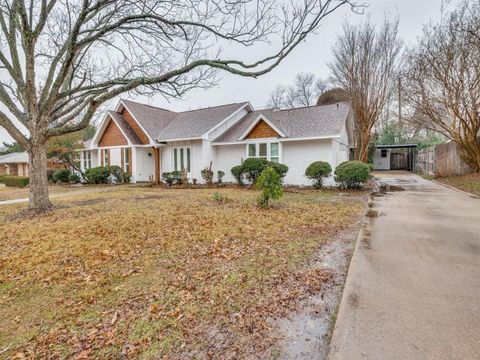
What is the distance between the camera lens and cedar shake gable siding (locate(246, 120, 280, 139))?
1555 cm

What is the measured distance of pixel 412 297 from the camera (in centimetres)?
308

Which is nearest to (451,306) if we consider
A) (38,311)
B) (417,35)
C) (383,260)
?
(383,260)

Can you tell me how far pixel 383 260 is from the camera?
4227 millimetres

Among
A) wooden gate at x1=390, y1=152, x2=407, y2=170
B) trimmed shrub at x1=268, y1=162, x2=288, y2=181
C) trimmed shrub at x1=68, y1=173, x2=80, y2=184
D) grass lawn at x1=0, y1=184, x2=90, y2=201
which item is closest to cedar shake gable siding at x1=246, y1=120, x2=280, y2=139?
trimmed shrub at x1=268, y1=162, x2=288, y2=181

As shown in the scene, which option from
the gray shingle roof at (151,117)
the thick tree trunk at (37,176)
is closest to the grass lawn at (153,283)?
the thick tree trunk at (37,176)

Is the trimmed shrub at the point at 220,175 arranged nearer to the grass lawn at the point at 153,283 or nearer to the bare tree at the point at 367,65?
the grass lawn at the point at 153,283

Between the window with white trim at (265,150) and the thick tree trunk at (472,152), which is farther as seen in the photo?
the thick tree trunk at (472,152)

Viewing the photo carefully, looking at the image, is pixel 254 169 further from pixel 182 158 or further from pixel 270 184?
Answer: pixel 270 184

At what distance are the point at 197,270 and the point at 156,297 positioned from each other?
2.76 feet

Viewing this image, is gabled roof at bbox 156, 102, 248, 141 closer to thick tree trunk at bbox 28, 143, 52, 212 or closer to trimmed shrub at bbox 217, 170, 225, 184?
trimmed shrub at bbox 217, 170, 225, 184

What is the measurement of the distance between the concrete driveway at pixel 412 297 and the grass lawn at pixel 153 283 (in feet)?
2.14

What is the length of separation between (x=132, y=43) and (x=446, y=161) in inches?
836

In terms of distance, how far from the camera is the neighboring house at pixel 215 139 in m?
15.4

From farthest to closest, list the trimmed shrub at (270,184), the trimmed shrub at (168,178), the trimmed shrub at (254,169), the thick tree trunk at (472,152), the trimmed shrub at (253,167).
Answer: the trimmed shrub at (168,178) → the thick tree trunk at (472,152) → the trimmed shrub at (253,167) → the trimmed shrub at (254,169) → the trimmed shrub at (270,184)
